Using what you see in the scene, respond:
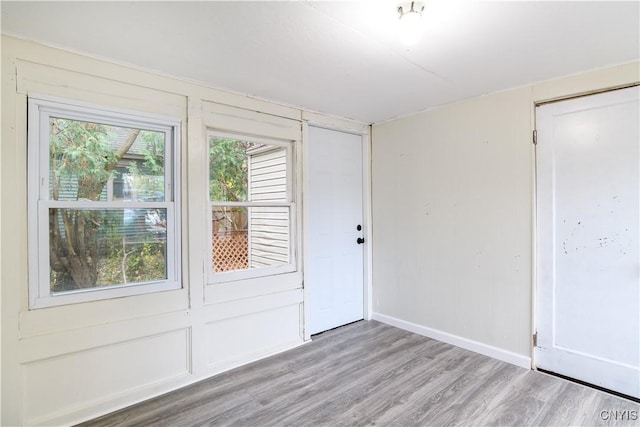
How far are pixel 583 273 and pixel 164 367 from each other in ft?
10.6

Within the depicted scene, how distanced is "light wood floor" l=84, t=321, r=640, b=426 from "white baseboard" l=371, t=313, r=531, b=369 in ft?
0.26

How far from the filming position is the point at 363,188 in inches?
157

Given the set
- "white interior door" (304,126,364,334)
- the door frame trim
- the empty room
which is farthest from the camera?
"white interior door" (304,126,364,334)

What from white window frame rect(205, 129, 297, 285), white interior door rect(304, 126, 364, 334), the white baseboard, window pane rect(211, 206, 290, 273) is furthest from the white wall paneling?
the white baseboard

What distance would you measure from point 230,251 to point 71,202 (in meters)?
1.19

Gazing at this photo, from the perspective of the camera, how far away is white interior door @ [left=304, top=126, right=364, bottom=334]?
354cm

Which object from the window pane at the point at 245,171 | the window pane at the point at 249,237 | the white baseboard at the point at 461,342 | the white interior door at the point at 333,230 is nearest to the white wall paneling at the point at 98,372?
the window pane at the point at 249,237

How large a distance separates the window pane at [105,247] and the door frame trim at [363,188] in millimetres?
1318

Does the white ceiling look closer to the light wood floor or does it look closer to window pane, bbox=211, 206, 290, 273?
window pane, bbox=211, 206, 290, 273

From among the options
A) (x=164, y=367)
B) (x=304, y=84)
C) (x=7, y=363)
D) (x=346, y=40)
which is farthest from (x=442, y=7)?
(x=7, y=363)

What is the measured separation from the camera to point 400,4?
1631 mm

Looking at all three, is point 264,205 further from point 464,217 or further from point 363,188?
point 464,217

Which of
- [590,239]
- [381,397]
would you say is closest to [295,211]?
[381,397]

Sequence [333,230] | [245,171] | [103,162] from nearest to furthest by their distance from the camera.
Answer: [103,162] < [245,171] < [333,230]
